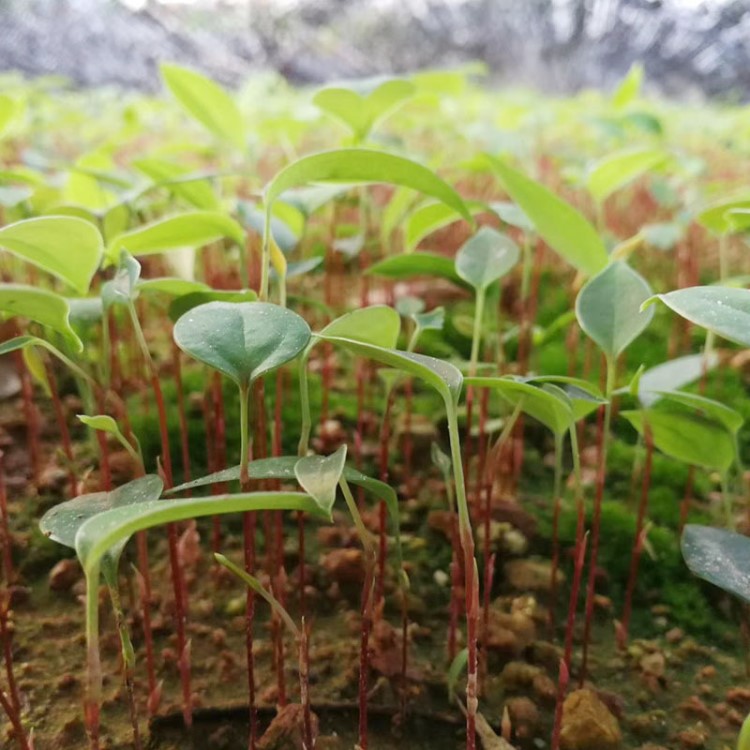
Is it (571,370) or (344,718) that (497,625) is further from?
(571,370)

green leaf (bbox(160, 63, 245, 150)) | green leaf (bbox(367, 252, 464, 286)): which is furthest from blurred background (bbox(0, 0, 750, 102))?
green leaf (bbox(367, 252, 464, 286))

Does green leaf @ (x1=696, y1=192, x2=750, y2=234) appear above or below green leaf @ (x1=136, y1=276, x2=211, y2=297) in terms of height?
above

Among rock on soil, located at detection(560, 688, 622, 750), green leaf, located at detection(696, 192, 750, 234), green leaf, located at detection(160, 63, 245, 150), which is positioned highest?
green leaf, located at detection(160, 63, 245, 150)

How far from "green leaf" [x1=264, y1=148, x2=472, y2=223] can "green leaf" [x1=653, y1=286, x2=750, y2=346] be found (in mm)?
216

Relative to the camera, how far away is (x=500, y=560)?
78 centimetres

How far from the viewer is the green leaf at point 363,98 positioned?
29.5 inches

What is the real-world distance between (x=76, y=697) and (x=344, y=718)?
23cm

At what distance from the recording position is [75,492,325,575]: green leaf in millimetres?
293

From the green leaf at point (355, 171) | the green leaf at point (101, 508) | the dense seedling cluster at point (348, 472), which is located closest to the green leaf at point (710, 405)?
the dense seedling cluster at point (348, 472)

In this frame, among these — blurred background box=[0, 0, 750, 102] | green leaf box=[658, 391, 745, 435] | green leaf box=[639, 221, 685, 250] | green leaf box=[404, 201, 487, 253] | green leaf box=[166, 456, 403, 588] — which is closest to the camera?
green leaf box=[166, 456, 403, 588]

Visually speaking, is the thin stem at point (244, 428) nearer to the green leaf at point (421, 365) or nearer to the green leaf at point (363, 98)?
the green leaf at point (421, 365)

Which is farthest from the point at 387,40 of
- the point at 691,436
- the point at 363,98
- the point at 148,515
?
the point at 148,515

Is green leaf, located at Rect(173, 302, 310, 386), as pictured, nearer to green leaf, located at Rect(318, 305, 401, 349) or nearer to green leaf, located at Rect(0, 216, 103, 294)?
green leaf, located at Rect(318, 305, 401, 349)

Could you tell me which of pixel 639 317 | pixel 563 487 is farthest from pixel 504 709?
pixel 563 487
